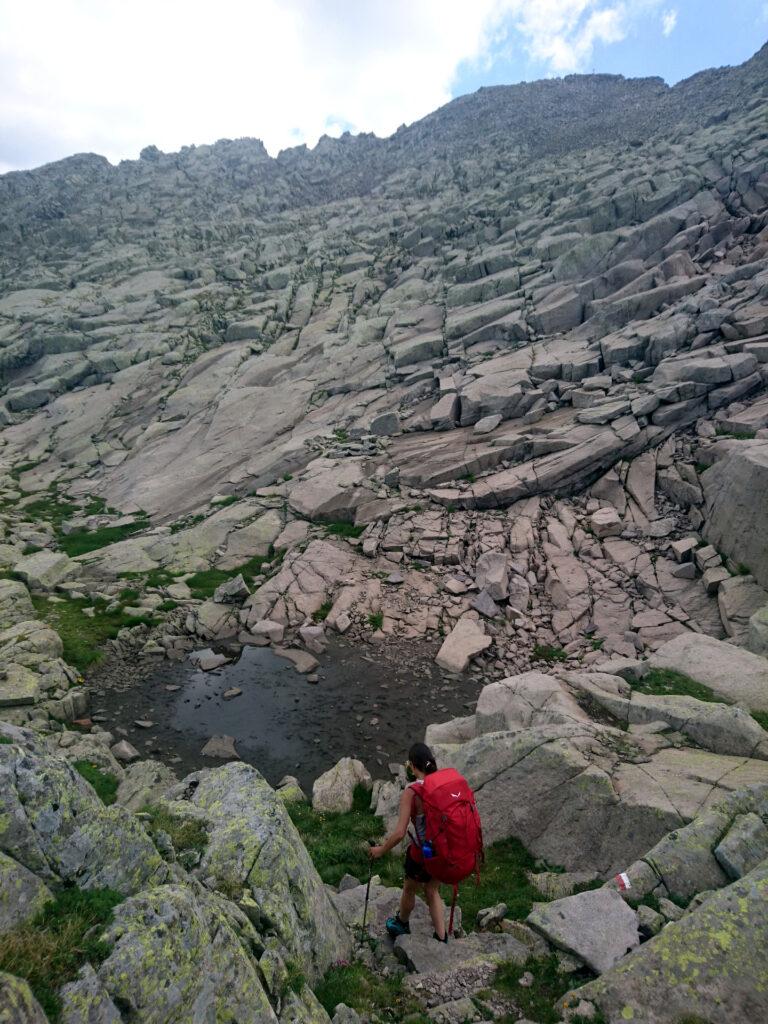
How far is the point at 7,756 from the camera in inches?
262

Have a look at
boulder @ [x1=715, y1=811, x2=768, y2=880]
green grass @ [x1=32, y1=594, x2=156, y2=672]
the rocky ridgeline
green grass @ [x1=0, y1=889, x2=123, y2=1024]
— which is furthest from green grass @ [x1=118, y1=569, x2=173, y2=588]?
boulder @ [x1=715, y1=811, x2=768, y2=880]

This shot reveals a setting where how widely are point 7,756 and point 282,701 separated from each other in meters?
18.6

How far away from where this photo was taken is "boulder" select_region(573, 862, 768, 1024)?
644 centimetres

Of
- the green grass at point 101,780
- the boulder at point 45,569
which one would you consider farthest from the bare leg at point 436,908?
the boulder at point 45,569

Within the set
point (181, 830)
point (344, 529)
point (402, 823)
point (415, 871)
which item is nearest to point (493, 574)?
point (344, 529)

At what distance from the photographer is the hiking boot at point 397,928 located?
9.08 meters

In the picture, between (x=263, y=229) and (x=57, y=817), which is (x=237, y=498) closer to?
(x=57, y=817)

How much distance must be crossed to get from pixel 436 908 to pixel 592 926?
99.5 inches

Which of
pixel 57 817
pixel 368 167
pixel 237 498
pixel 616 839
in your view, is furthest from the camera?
pixel 368 167

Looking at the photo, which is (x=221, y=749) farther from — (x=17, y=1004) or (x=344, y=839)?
(x=17, y=1004)

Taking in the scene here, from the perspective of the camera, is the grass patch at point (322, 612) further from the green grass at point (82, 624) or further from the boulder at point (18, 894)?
the boulder at point (18, 894)

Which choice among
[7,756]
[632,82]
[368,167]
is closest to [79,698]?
[7,756]

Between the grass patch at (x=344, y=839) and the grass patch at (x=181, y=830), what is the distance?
4.40m

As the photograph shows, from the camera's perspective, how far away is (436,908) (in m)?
8.82
